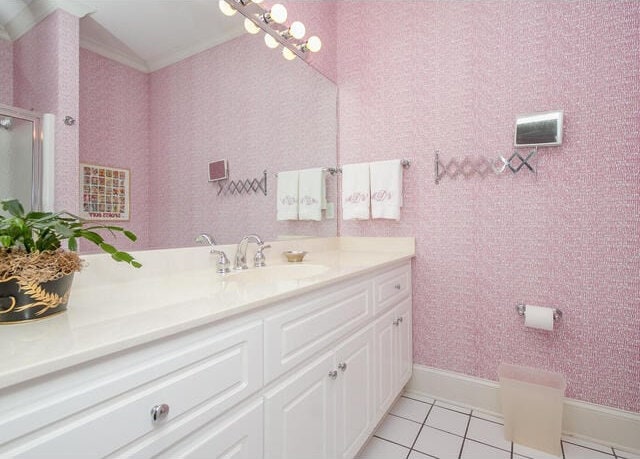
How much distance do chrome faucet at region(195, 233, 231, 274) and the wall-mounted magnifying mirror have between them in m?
1.44

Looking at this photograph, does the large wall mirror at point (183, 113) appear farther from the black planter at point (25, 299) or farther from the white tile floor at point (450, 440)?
the white tile floor at point (450, 440)

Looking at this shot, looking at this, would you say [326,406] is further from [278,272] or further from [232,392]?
[278,272]

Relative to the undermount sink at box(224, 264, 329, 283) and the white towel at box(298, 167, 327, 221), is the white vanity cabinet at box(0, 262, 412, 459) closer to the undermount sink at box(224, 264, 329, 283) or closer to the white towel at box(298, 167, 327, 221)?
the undermount sink at box(224, 264, 329, 283)

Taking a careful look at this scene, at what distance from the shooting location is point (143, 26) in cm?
111

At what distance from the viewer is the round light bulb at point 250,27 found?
152 centimetres

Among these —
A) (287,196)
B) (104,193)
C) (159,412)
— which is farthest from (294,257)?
(159,412)

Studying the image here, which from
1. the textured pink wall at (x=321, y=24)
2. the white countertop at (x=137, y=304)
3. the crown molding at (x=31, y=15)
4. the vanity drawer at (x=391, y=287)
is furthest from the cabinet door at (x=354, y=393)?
the textured pink wall at (x=321, y=24)

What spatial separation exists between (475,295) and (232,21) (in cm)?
179

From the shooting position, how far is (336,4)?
2158 millimetres

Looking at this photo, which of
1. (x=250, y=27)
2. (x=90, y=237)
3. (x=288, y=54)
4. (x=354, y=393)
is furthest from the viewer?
(x=288, y=54)

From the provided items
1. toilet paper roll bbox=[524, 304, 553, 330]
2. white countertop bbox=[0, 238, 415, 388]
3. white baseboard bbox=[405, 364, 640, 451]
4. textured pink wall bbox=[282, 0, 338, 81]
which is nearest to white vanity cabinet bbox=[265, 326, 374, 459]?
white countertop bbox=[0, 238, 415, 388]

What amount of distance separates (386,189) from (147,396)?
5.11 ft

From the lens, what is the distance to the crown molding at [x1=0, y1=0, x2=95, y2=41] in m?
0.81

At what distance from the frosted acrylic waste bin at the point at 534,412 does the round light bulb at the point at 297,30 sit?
2010 millimetres
